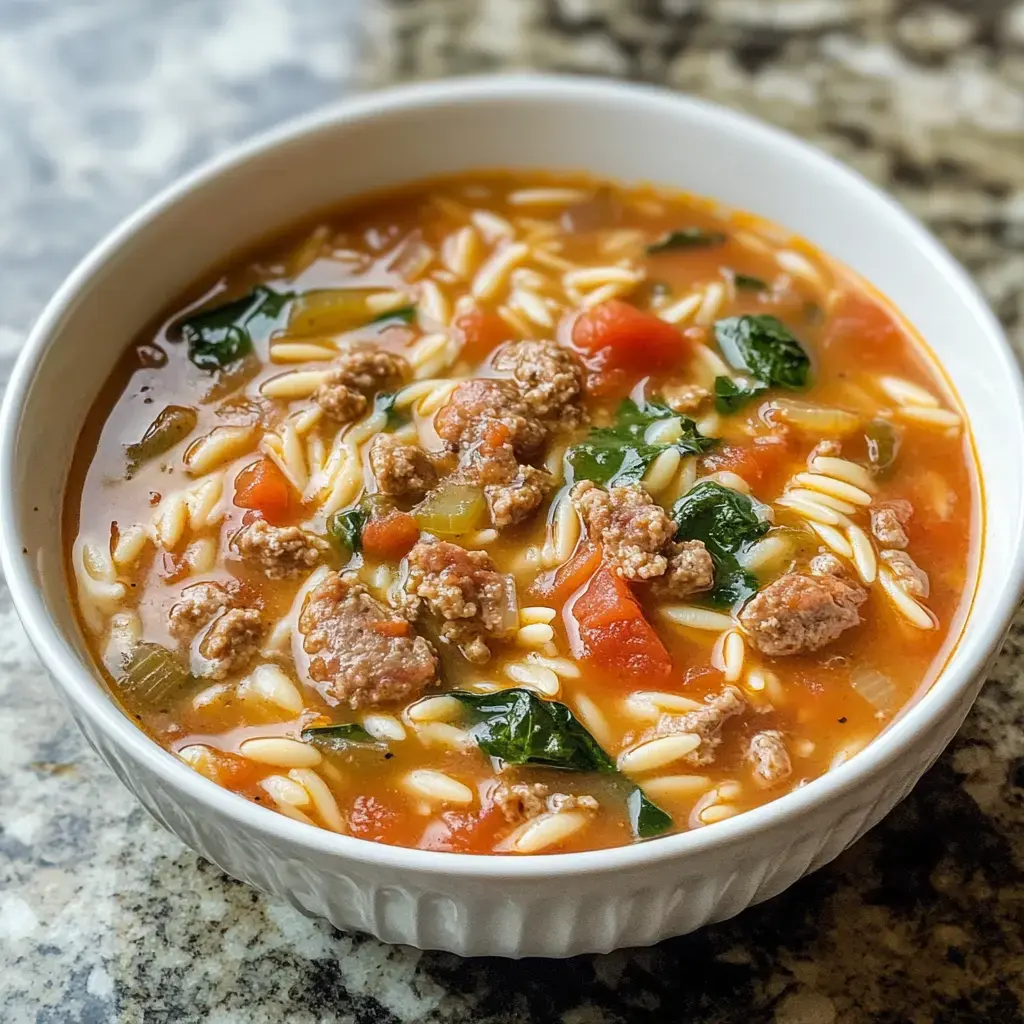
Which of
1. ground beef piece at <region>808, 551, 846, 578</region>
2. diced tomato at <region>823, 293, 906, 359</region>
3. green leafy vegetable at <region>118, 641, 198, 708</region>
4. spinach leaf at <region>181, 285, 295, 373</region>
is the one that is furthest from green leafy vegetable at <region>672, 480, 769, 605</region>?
spinach leaf at <region>181, 285, 295, 373</region>

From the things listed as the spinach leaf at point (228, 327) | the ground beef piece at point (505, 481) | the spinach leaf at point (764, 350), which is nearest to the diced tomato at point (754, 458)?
the spinach leaf at point (764, 350)

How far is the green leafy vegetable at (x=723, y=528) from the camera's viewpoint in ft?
11.1

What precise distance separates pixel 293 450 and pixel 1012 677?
2.19 m

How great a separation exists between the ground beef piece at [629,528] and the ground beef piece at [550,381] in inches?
12.2

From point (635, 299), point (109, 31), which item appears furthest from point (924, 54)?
point (109, 31)

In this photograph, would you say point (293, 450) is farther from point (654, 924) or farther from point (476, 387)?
point (654, 924)

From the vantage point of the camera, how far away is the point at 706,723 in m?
3.04

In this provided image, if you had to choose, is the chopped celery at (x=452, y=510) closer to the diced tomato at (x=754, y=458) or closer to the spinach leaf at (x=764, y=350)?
the diced tomato at (x=754, y=458)

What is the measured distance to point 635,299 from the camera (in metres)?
4.13

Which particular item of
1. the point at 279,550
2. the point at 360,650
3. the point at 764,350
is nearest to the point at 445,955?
the point at 360,650

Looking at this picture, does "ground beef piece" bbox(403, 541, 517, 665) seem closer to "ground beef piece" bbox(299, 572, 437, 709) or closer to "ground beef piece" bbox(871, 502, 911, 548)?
"ground beef piece" bbox(299, 572, 437, 709)

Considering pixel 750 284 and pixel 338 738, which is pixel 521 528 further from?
pixel 750 284

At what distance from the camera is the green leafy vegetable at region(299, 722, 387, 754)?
10.0ft

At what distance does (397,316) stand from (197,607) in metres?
1.24
